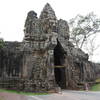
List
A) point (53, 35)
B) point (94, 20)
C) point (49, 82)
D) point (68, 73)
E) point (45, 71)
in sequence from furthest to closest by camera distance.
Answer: point (94, 20) → point (68, 73) → point (53, 35) → point (45, 71) → point (49, 82)

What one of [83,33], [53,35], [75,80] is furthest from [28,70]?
[83,33]

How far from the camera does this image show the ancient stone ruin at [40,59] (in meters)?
16.0

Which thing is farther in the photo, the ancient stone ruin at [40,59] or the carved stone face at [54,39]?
the carved stone face at [54,39]

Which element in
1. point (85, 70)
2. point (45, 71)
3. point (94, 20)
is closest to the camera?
point (45, 71)

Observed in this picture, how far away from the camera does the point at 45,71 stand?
16.7 meters

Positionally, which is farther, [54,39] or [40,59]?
[54,39]

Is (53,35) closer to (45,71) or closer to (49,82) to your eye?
(45,71)

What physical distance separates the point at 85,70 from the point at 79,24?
48.2 ft

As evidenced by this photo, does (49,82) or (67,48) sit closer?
(49,82)

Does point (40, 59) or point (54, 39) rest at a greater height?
point (54, 39)

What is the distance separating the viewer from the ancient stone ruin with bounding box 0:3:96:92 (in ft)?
52.4

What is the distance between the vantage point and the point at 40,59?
56.9 feet

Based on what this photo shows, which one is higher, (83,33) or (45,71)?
(83,33)

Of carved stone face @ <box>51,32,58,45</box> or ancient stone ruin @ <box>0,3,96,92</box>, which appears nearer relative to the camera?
ancient stone ruin @ <box>0,3,96,92</box>
